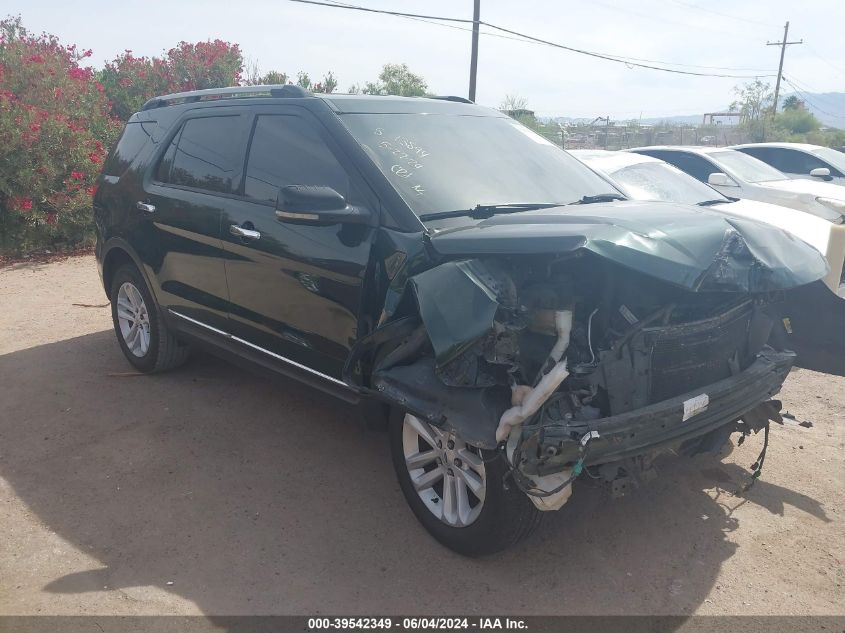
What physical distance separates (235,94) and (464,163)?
1.72 m

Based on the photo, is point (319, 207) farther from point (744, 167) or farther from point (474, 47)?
point (474, 47)

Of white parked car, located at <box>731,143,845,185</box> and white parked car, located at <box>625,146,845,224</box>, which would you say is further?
white parked car, located at <box>731,143,845,185</box>

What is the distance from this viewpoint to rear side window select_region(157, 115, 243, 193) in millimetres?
4531

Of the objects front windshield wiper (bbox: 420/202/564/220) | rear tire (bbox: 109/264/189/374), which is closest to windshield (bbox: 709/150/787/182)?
front windshield wiper (bbox: 420/202/564/220)

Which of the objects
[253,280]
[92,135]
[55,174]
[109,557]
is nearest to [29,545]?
[109,557]

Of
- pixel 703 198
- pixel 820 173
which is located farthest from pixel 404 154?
pixel 820 173

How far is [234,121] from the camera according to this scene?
4590 millimetres

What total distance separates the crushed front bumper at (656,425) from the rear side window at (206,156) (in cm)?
263

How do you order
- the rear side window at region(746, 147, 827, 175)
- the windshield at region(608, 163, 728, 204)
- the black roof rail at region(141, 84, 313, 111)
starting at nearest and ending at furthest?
the black roof rail at region(141, 84, 313, 111) < the windshield at region(608, 163, 728, 204) < the rear side window at region(746, 147, 827, 175)

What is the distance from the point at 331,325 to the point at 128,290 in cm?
273

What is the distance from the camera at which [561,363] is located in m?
2.82

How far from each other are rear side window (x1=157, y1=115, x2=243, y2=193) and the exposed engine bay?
178cm

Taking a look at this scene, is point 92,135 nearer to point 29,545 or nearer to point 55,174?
point 55,174

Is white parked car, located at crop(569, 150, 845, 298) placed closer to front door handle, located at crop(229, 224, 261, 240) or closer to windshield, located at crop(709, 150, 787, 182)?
windshield, located at crop(709, 150, 787, 182)
